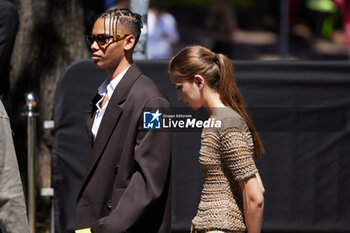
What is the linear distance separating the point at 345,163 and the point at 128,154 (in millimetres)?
2922

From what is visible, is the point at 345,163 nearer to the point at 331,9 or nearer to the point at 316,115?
the point at 316,115

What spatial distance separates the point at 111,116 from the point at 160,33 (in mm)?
9989

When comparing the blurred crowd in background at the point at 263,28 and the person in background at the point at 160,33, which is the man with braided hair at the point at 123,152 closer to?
the person in background at the point at 160,33

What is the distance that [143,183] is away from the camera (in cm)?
364

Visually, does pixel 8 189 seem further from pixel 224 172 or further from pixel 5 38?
pixel 5 38

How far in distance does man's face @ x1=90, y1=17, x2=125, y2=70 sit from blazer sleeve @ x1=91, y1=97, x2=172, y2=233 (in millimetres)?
422

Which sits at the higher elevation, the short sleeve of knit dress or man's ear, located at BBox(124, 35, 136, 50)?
man's ear, located at BBox(124, 35, 136, 50)

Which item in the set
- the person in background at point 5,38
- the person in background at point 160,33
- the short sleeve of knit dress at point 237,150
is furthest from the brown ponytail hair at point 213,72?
the person in background at point 160,33

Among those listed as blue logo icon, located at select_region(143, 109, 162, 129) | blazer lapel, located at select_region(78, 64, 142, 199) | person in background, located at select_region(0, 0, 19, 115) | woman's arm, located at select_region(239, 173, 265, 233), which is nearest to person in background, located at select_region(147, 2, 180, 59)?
person in background, located at select_region(0, 0, 19, 115)

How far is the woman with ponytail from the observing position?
11.9 feet

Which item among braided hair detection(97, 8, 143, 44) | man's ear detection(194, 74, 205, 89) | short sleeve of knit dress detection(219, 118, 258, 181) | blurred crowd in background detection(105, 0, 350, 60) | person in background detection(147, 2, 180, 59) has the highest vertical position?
braided hair detection(97, 8, 143, 44)

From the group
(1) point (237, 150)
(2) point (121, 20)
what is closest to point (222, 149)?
(1) point (237, 150)

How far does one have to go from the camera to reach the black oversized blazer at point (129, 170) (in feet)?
11.9

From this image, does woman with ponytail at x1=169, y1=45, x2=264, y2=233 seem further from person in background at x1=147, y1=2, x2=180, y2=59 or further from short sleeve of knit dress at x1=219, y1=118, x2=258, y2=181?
person in background at x1=147, y1=2, x2=180, y2=59
